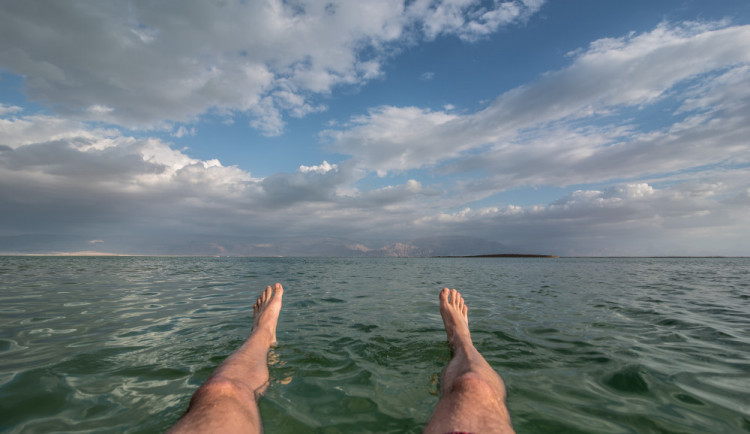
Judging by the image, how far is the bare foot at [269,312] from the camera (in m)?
3.84

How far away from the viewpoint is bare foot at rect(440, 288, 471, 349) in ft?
11.7

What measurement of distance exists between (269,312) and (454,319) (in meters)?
2.54

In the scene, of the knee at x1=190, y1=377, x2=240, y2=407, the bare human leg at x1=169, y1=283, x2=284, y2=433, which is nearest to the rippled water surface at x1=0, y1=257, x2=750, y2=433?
the bare human leg at x1=169, y1=283, x2=284, y2=433

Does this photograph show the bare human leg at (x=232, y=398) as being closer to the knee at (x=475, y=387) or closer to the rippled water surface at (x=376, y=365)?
the rippled water surface at (x=376, y=365)

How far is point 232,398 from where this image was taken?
1.92 metres

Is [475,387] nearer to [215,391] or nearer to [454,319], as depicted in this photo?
[215,391]

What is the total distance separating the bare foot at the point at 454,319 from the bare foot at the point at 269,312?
85.1 inches

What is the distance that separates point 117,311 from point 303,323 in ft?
11.9

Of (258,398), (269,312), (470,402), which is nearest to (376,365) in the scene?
(258,398)

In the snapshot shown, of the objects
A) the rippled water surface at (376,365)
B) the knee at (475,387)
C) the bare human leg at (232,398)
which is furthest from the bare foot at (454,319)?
the bare human leg at (232,398)

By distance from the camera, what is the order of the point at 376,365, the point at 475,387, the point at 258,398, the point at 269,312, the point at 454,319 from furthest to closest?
1. the point at 269,312
2. the point at 454,319
3. the point at 376,365
4. the point at 258,398
5. the point at 475,387

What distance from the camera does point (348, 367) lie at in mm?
2953

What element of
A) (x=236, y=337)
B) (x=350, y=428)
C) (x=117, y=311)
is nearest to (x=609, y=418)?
(x=350, y=428)

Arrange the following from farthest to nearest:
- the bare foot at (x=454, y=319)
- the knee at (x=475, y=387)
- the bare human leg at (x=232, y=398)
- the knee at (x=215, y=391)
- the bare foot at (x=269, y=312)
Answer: the bare foot at (x=269, y=312) < the bare foot at (x=454, y=319) < the knee at (x=475, y=387) < the knee at (x=215, y=391) < the bare human leg at (x=232, y=398)
